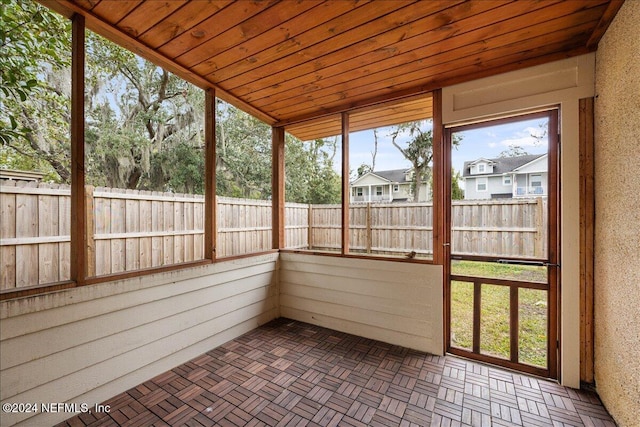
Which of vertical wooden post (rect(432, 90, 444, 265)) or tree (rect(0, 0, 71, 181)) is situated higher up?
tree (rect(0, 0, 71, 181))

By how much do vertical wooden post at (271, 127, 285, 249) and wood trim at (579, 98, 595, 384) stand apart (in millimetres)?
2864

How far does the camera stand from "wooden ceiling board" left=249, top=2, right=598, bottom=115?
1.70 m

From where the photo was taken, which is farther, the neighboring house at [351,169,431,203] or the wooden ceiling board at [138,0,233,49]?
the neighboring house at [351,169,431,203]

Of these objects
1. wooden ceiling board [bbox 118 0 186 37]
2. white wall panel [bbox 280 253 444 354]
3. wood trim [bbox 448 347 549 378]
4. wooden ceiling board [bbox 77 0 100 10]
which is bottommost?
wood trim [bbox 448 347 549 378]

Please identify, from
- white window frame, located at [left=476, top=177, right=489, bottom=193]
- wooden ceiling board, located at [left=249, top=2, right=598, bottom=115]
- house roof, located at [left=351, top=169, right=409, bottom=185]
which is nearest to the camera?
wooden ceiling board, located at [left=249, top=2, right=598, bottom=115]

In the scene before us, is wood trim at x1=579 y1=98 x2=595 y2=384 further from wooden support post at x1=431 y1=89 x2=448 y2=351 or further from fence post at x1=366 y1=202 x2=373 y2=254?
fence post at x1=366 y1=202 x2=373 y2=254

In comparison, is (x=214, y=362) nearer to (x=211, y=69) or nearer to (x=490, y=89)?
(x=211, y=69)

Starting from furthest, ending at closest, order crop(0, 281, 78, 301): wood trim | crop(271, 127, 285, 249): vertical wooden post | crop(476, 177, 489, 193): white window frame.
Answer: crop(271, 127, 285, 249): vertical wooden post → crop(476, 177, 489, 193): white window frame → crop(0, 281, 78, 301): wood trim

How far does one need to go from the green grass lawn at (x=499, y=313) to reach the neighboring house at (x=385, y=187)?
1.18m

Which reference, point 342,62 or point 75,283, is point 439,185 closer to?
point 342,62

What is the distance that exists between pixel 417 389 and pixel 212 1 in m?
2.92

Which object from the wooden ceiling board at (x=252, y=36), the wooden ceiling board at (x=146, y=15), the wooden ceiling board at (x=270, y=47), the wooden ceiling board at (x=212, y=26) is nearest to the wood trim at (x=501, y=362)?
the wooden ceiling board at (x=270, y=47)

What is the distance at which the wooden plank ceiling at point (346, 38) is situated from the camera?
5.04ft

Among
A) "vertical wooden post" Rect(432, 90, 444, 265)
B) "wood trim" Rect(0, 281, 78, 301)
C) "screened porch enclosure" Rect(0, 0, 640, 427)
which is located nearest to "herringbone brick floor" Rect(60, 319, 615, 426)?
"screened porch enclosure" Rect(0, 0, 640, 427)
